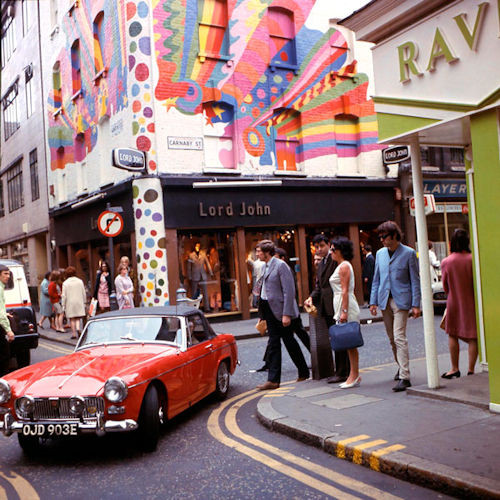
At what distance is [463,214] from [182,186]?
11663 mm

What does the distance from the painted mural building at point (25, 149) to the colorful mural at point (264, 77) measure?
10804 millimetres

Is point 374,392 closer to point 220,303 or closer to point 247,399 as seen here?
point 247,399

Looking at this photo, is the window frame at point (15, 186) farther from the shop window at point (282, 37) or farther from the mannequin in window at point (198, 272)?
the shop window at point (282, 37)

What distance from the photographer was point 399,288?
6633 mm

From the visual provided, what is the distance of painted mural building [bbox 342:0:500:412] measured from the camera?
5.17 meters

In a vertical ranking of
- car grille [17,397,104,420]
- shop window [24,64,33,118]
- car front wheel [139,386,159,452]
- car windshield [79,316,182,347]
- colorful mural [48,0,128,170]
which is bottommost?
car front wheel [139,386,159,452]

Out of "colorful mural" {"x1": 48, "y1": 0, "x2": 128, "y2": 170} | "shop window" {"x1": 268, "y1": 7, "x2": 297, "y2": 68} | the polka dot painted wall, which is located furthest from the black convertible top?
"shop window" {"x1": 268, "y1": 7, "x2": 297, "y2": 68}

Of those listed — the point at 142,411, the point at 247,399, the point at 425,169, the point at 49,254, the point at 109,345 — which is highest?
the point at 425,169

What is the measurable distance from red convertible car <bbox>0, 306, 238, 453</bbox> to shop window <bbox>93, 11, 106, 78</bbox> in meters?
14.2

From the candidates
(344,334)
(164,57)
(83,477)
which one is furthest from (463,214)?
(83,477)

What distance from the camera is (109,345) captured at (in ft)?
20.3

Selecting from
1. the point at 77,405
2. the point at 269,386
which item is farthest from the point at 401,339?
the point at 77,405

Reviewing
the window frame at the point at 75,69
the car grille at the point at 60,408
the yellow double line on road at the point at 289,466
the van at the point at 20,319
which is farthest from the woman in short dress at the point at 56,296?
the car grille at the point at 60,408

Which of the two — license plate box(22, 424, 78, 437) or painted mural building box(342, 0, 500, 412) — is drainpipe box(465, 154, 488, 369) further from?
license plate box(22, 424, 78, 437)
